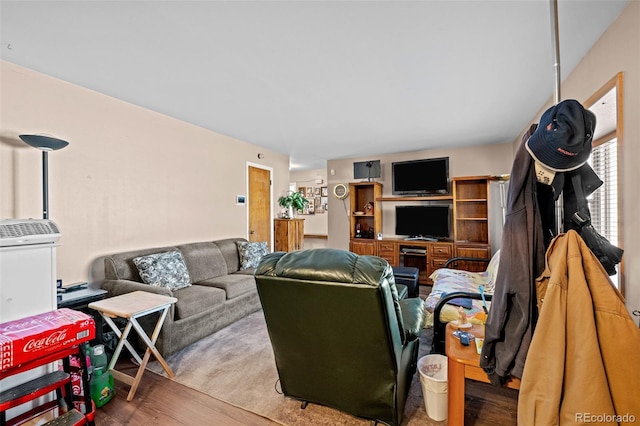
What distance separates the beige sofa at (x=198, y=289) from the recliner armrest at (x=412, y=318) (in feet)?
6.54

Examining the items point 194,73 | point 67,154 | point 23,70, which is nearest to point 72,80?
point 23,70

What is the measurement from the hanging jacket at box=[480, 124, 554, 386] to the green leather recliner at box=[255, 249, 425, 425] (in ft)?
1.55

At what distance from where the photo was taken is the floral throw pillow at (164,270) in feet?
9.62

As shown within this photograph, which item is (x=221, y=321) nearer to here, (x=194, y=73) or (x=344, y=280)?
(x=344, y=280)

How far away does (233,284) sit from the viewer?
11.2ft

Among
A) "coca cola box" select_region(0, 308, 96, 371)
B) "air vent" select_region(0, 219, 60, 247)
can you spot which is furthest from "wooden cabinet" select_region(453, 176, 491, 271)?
"air vent" select_region(0, 219, 60, 247)

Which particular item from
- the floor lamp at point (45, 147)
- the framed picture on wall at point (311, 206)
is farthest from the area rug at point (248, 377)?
the framed picture on wall at point (311, 206)

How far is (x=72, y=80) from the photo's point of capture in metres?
2.66

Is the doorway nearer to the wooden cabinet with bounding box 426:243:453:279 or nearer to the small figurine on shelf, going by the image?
the small figurine on shelf

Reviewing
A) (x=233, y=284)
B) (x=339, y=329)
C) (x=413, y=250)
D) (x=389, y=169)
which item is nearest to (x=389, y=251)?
(x=413, y=250)

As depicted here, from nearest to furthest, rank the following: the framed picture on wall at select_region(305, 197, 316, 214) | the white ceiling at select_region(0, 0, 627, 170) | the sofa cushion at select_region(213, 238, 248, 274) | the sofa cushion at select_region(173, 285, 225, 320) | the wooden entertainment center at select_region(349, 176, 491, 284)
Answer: the white ceiling at select_region(0, 0, 627, 170) → the sofa cushion at select_region(173, 285, 225, 320) → the sofa cushion at select_region(213, 238, 248, 274) → the wooden entertainment center at select_region(349, 176, 491, 284) → the framed picture on wall at select_region(305, 197, 316, 214)

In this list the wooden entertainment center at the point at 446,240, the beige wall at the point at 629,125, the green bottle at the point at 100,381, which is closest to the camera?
the beige wall at the point at 629,125

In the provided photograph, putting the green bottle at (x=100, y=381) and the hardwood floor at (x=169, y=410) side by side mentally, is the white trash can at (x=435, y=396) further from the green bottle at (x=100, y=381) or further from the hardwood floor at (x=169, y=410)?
the green bottle at (x=100, y=381)

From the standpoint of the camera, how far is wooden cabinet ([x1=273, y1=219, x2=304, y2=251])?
5594mm
